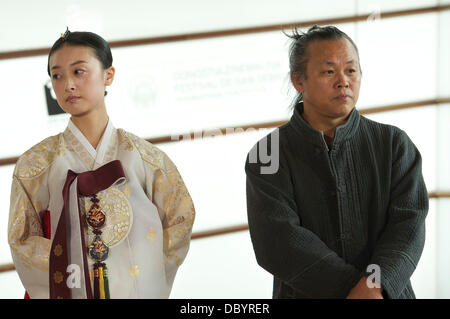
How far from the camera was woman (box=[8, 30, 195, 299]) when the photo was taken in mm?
1195

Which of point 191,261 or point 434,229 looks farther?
point 434,229

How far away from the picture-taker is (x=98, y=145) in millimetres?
1251

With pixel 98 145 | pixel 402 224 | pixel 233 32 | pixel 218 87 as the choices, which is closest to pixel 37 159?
pixel 98 145

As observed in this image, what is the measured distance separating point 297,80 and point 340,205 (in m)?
0.31

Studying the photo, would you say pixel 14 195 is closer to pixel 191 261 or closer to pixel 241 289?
pixel 191 261

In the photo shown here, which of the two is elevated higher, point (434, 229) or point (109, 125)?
point (109, 125)

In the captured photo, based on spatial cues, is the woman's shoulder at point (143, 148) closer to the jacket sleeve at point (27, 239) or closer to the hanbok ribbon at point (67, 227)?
the hanbok ribbon at point (67, 227)

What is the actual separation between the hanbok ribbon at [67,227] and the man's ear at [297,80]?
0.46m

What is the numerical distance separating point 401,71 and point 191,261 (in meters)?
0.81

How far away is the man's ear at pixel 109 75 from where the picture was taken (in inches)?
49.8

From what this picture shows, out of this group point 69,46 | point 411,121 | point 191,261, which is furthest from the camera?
point 411,121

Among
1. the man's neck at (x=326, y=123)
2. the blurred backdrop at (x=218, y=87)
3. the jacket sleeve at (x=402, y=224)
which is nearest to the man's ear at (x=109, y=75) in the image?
the blurred backdrop at (x=218, y=87)
